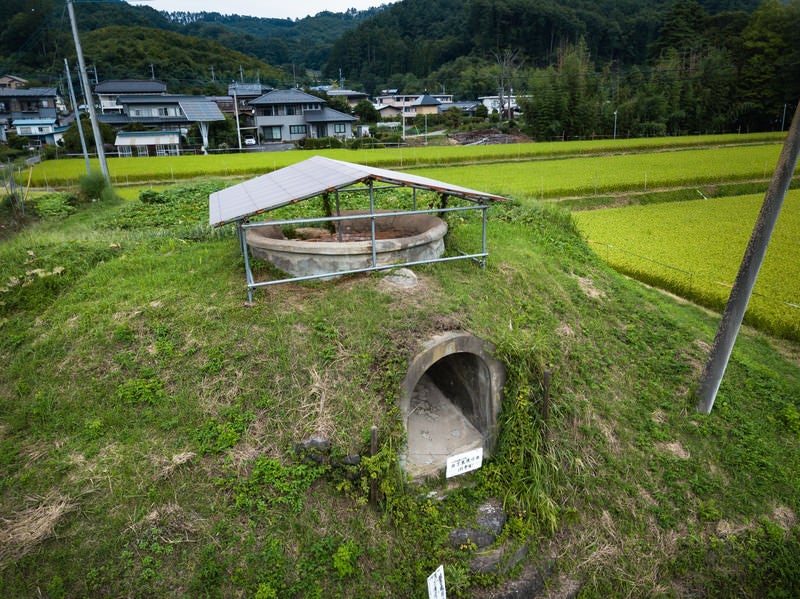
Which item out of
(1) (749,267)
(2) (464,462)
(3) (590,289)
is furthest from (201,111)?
(1) (749,267)

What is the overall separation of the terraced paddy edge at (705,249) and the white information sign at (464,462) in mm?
9093

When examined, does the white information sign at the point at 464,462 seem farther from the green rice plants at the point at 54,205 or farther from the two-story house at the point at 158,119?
the two-story house at the point at 158,119

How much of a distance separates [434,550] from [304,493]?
1.93m

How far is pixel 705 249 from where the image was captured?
696 inches

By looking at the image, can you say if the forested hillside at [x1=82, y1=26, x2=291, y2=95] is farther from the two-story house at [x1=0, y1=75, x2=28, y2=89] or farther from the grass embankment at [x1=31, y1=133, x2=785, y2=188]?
the grass embankment at [x1=31, y1=133, x2=785, y2=188]

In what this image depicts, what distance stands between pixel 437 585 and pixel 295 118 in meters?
54.5

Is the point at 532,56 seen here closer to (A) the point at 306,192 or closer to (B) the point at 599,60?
(B) the point at 599,60

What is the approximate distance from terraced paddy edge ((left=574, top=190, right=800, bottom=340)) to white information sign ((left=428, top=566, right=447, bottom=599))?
35.5ft

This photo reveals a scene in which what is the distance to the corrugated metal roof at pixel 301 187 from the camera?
26.9ft

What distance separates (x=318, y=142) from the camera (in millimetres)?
46969

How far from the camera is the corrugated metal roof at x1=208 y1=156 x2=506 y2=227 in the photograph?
819 cm

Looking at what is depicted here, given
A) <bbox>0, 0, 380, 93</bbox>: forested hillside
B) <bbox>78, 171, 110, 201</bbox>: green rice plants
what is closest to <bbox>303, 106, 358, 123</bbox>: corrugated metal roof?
<bbox>0, 0, 380, 93</bbox>: forested hillside

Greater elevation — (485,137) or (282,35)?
(282,35)

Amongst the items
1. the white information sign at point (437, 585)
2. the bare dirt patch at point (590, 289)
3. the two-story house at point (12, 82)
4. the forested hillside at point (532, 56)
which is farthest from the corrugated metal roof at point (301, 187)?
the two-story house at point (12, 82)
